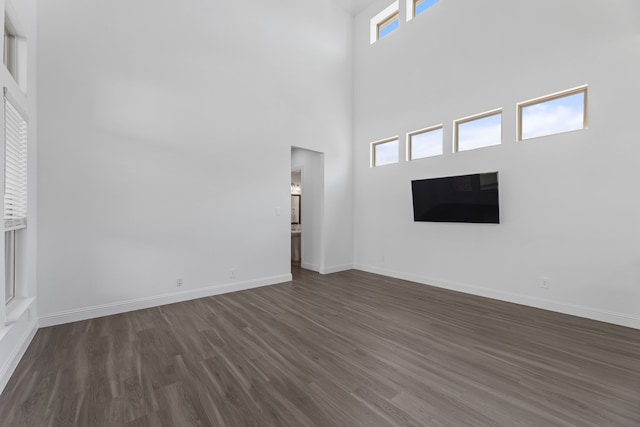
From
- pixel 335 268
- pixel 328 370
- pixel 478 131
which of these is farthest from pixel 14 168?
pixel 478 131

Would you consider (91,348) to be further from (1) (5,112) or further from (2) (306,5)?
(2) (306,5)

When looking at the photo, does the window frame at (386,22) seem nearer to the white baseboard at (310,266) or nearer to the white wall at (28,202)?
the white baseboard at (310,266)

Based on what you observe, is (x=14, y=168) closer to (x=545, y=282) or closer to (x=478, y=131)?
(x=478, y=131)

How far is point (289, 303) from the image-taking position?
3.80m

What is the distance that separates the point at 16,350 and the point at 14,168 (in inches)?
59.9

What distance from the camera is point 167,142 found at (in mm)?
3777

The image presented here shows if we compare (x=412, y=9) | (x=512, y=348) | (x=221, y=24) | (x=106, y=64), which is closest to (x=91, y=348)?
(x=106, y=64)

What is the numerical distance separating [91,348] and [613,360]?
457 centimetres

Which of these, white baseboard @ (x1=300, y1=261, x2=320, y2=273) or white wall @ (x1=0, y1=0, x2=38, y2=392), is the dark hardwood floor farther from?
white baseboard @ (x1=300, y1=261, x2=320, y2=273)

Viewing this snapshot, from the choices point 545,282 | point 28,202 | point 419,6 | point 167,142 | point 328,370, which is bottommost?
point 328,370

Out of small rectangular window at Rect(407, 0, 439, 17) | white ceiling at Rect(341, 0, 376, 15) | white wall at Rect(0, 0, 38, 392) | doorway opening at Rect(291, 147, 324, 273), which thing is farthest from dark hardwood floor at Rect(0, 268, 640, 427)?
white ceiling at Rect(341, 0, 376, 15)

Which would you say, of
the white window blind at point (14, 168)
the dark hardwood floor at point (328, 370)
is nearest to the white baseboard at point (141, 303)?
the dark hardwood floor at point (328, 370)

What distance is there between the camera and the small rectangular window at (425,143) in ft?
15.7

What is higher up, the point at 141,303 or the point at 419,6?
the point at 419,6
